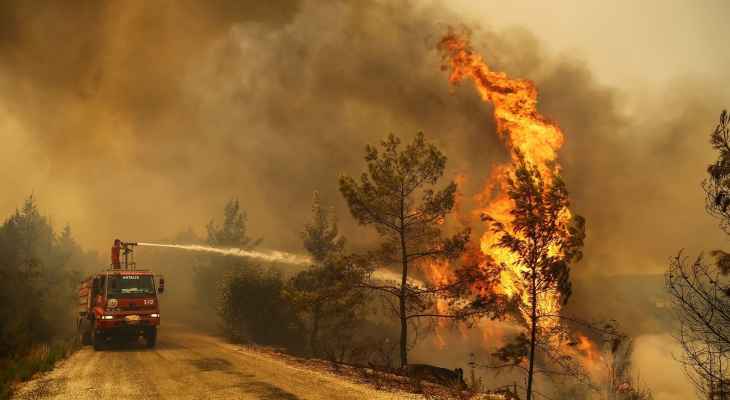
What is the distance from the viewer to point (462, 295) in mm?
18875

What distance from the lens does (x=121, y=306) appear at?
20.2 m

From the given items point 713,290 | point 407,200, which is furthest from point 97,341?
point 713,290

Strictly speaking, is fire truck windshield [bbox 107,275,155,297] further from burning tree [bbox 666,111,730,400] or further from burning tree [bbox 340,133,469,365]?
burning tree [bbox 666,111,730,400]

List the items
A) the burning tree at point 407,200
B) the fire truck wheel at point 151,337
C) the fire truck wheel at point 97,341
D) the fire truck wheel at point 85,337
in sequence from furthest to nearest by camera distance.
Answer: the fire truck wheel at point 85,337, the fire truck wheel at point 151,337, the fire truck wheel at point 97,341, the burning tree at point 407,200

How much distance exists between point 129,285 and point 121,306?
113cm

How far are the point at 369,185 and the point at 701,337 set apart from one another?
42.2ft

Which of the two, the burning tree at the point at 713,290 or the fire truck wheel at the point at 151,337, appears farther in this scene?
the fire truck wheel at the point at 151,337

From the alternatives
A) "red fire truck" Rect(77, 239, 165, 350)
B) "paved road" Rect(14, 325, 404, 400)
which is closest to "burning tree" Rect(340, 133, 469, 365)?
"paved road" Rect(14, 325, 404, 400)

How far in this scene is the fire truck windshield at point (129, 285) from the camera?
20.6 meters

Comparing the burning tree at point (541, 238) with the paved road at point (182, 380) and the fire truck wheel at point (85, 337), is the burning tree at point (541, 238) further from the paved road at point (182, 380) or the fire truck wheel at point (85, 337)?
the fire truck wheel at point (85, 337)

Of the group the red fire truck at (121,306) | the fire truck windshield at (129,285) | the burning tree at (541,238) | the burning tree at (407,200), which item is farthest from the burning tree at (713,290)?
the fire truck windshield at (129,285)

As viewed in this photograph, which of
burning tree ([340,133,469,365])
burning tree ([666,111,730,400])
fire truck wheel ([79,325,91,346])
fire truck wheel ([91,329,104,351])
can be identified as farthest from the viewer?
fire truck wheel ([79,325,91,346])

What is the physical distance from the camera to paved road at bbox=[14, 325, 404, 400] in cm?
1230

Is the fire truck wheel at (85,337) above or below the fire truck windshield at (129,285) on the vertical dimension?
below
